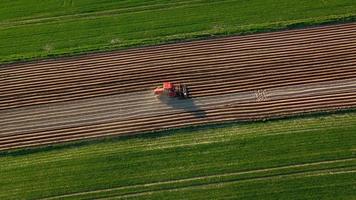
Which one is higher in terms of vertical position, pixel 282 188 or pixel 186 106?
pixel 186 106

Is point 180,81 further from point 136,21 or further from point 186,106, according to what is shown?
point 136,21

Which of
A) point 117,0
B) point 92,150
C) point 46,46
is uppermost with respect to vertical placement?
point 117,0

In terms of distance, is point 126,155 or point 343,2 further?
point 343,2

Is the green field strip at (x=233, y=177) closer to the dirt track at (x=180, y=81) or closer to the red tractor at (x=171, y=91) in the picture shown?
the dirt track at (x=180, y=81)

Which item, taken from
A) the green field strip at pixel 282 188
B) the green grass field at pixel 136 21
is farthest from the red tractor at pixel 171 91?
the green field strip at pixel 282 188

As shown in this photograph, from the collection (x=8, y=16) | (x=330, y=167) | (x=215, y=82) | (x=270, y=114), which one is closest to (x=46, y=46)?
(x=8, y=16)

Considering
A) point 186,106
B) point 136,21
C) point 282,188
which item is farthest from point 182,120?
point 136,21

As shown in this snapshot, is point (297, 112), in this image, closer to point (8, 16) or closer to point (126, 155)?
point (126, 155)
